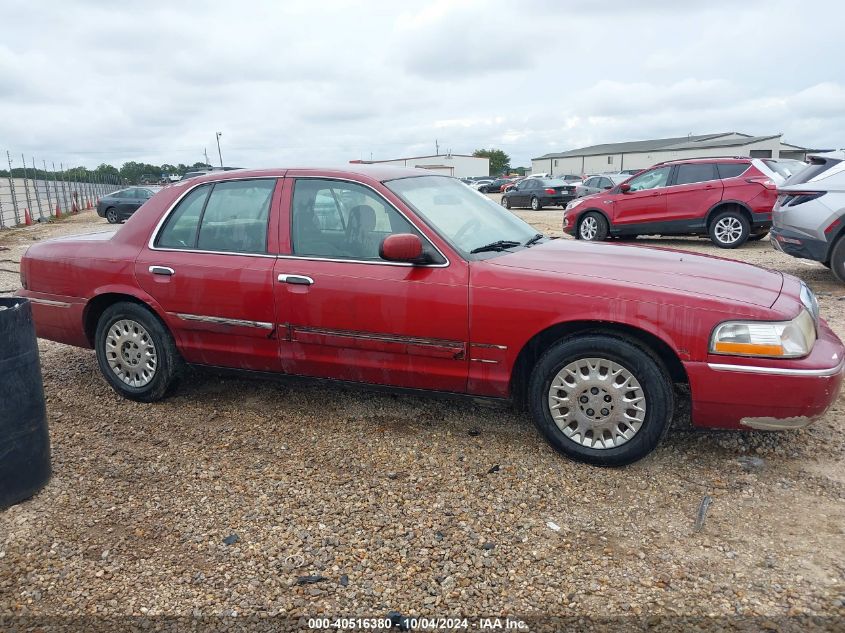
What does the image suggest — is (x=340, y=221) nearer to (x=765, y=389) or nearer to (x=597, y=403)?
(x=597, y=403)

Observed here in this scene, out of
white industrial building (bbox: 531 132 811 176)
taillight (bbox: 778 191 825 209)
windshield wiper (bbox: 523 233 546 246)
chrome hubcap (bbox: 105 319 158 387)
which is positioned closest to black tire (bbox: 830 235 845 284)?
taillight (bbox: 778 191 825 209)

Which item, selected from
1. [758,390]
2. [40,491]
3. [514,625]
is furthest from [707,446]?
[40,491]

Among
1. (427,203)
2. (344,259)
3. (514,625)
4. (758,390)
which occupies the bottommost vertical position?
(514,625)

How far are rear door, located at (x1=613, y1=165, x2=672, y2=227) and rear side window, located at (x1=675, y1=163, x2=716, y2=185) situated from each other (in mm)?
239

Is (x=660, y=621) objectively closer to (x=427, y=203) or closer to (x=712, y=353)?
(x=712, y=353)

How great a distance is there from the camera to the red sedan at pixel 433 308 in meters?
3.29

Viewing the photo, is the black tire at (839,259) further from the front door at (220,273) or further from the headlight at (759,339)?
the front door at (220,273)

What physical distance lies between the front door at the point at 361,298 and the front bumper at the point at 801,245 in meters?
6.28

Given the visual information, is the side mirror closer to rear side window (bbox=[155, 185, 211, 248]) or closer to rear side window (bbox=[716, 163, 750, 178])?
rear side window (bbox=[155, 185, 211, 248])

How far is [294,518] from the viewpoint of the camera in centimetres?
314

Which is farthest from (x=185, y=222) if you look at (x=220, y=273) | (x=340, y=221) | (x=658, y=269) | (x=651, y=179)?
(x=651, y=179)

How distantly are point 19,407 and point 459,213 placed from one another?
271cm

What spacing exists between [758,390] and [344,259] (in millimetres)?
2371

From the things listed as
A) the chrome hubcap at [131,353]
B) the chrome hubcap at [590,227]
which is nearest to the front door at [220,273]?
the chrome hubcap at [131,353]
